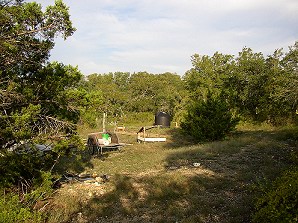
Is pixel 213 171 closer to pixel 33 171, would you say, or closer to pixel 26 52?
pixel 33 171

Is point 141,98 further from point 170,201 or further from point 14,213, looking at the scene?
point 14,213

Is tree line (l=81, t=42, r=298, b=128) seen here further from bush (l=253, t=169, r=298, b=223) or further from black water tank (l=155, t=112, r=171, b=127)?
bush (l=253, t=169, r=298, b=223)

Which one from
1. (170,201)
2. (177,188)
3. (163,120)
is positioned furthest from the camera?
(163,120)

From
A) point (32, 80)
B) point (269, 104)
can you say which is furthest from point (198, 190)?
point (269, 104)

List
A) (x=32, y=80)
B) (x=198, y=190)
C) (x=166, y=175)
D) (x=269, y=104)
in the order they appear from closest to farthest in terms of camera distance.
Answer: (x=32, y=80), (x=198, y=190), (x=166, y=175), (x=269, y=104)

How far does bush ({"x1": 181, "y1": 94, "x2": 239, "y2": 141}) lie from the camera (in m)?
15.0

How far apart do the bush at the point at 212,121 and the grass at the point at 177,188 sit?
3436 mm

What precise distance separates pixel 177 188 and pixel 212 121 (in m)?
8.29

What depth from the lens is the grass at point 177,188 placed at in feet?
19.2

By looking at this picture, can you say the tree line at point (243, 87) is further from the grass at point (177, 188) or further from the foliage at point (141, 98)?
the grass at point (177, 188)

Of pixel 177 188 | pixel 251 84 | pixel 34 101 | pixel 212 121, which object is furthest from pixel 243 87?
pixel 34 101

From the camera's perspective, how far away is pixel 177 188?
731 cm

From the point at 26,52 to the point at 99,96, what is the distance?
1.90m

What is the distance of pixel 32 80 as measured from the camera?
261 inches
